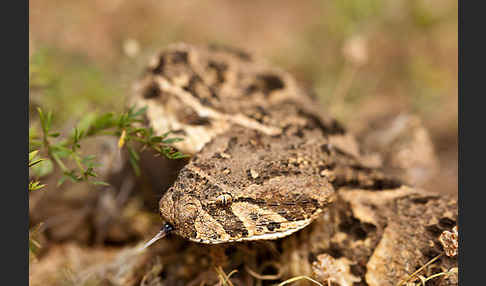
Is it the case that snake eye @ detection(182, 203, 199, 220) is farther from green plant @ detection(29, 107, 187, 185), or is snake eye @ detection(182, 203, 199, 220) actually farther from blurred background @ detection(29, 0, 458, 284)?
blurred background @ detection(29, 0, 458, 284)

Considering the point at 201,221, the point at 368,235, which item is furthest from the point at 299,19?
the point at 201,221

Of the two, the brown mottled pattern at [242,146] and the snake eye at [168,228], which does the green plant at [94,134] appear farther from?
the snake eye at [168,228]

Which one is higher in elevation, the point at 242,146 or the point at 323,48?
the point at 323,48

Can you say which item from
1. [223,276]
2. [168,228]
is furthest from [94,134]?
[223,276]

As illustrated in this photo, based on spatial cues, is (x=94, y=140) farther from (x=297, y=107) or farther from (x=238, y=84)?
(x=297, y=107)

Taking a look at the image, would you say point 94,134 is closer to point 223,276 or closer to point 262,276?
point 223,276

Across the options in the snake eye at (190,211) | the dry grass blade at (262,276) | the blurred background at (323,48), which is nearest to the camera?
the snake eye at (190,211)

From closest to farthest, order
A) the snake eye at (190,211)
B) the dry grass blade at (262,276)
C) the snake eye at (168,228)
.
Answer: the snake eye at (190,211)
the snake eye at (168,228)
the dry grass blade at (262,276)

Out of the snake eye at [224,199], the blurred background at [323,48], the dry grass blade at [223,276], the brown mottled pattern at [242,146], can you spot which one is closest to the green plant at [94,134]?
the brown mottled pattern at [242,146]

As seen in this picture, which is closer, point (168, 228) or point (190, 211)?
point (190, 211)
